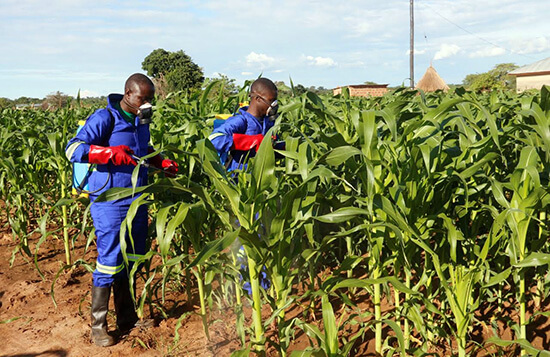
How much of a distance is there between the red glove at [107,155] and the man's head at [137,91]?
34 centimetres

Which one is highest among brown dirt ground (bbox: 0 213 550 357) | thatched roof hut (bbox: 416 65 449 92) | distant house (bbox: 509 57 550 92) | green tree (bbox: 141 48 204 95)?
green tree (bbox: 141 48 204 95)

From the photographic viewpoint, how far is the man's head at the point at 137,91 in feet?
10.3

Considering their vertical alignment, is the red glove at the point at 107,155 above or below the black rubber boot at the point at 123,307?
above

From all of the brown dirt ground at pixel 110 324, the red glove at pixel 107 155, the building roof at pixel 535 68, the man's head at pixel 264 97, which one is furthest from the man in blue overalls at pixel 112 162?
the building roof at pixel 535 68

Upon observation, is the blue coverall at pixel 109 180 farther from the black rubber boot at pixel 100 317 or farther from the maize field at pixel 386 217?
the maize field at pixel 386 217

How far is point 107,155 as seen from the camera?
9.71ft

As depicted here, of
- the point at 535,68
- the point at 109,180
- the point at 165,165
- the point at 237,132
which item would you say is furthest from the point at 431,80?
the point at 109,180

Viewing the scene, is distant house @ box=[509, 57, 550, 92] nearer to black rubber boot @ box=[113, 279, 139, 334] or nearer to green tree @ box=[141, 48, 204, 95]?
green tree @ box=[141, 48, 204, 95]

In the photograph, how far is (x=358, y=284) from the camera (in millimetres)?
2111

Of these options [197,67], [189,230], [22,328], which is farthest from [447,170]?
[197,67]

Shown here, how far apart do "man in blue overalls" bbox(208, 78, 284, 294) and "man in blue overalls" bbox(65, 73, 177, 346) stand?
426 millimetres

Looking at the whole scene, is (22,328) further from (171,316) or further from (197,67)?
(197,67)

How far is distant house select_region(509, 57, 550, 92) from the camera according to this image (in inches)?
1713

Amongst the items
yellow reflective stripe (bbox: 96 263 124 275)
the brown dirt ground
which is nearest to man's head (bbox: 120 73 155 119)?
yellow reflective stripe (bbox: 96 263 124 275)
